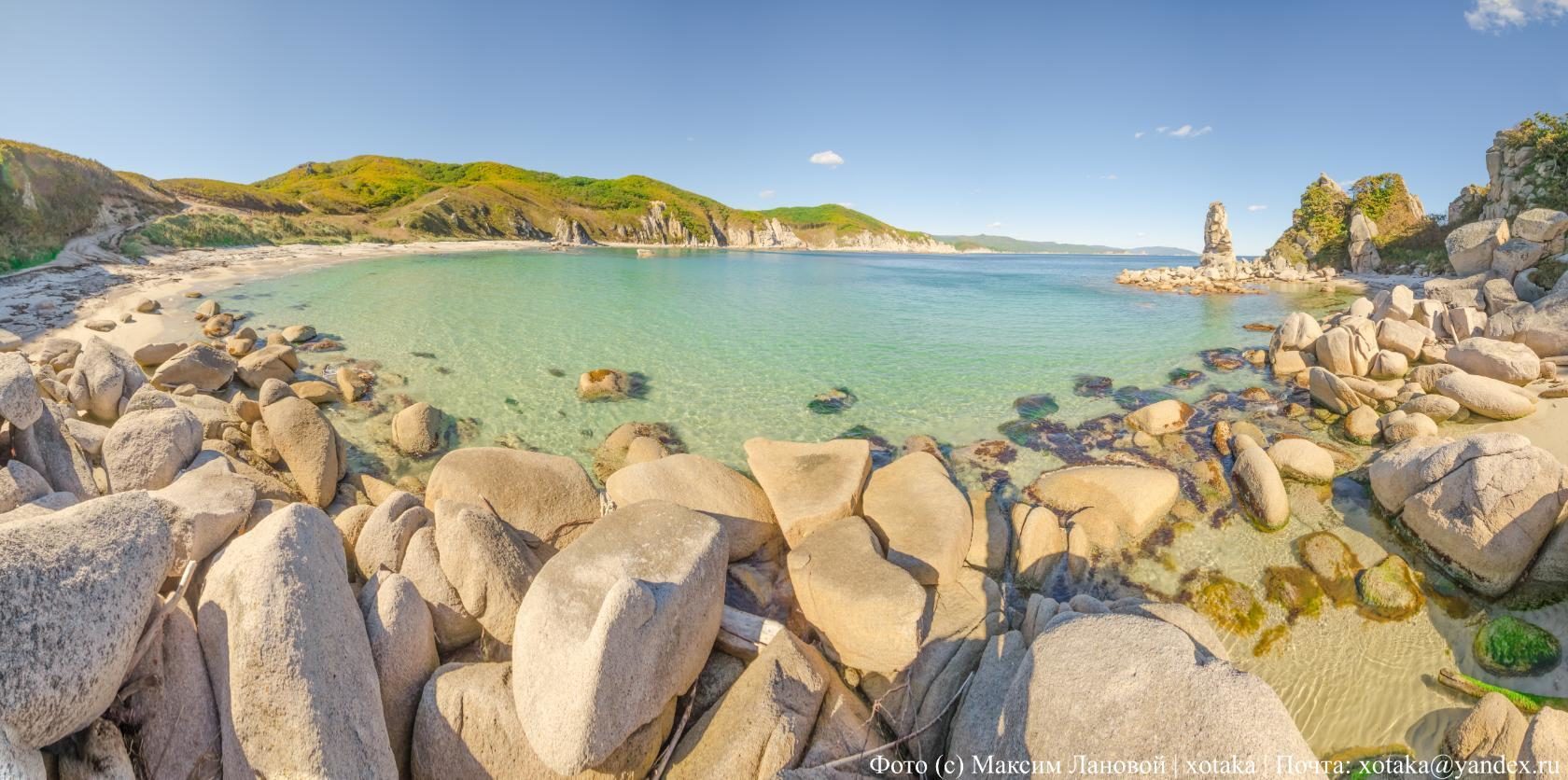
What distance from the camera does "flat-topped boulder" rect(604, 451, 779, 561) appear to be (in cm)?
635

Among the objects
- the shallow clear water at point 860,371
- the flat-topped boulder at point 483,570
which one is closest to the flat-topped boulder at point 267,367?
the shallow clear water at point 860,371

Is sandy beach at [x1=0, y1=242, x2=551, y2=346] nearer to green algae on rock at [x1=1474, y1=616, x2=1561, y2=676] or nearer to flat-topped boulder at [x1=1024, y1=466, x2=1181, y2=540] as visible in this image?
flat-topped boulder at [x1=1024, y1=466, x2=1181, y2=540]

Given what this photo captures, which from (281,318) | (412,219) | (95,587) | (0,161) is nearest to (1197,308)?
(95,587)

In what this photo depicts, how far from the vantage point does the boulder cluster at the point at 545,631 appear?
2881 mm

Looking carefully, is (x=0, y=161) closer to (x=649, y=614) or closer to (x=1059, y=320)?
(x=649, y=614)

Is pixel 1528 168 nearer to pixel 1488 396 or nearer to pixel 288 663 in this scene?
pixel 1488 396

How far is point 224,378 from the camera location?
10742 millimetres

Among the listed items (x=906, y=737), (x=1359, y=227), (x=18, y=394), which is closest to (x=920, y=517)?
(x=906, y=737)

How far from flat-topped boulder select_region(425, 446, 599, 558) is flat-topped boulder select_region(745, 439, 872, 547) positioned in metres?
2.26

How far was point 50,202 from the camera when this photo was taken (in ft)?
99.8

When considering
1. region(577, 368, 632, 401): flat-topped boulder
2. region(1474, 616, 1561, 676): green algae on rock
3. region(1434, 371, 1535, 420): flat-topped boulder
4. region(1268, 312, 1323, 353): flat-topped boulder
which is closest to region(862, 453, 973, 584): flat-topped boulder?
region(1474, 616, 1561, 676): green algae on rock

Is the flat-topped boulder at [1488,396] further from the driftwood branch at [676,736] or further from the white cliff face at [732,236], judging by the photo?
the white cliff face at [732,236]

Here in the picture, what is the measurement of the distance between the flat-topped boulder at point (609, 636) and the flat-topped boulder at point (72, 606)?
1907 millimetres

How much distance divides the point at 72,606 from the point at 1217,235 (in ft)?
295
